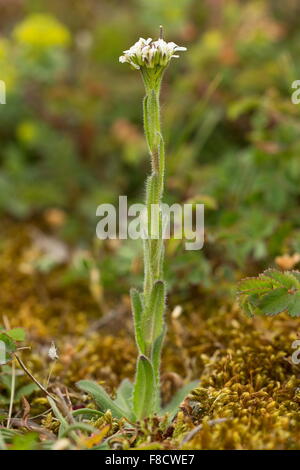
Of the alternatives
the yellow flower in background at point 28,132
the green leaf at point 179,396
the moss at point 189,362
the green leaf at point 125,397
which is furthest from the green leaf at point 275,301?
the yellow flower in background at point 28,132

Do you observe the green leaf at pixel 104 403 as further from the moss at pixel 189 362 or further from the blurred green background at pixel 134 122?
the blurred green background at pixel 134 122

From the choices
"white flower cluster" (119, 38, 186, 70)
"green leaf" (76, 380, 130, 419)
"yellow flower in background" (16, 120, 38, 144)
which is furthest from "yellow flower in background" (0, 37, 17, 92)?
"green leaf" (76, 380, 130, 419)

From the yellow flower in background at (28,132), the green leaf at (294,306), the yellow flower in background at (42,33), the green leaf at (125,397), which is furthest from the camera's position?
the yellow flower in background at (28,132)

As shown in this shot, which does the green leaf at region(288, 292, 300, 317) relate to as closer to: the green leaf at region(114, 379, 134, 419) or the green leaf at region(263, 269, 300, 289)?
the green leaf at region(263, 269, 300, 289)

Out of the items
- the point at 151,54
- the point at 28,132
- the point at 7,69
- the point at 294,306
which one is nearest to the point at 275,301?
the point at 294,306

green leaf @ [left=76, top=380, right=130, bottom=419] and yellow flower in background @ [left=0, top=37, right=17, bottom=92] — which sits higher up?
yellow flower in background @ [left=0, top=37, right=17, bottom=92]
